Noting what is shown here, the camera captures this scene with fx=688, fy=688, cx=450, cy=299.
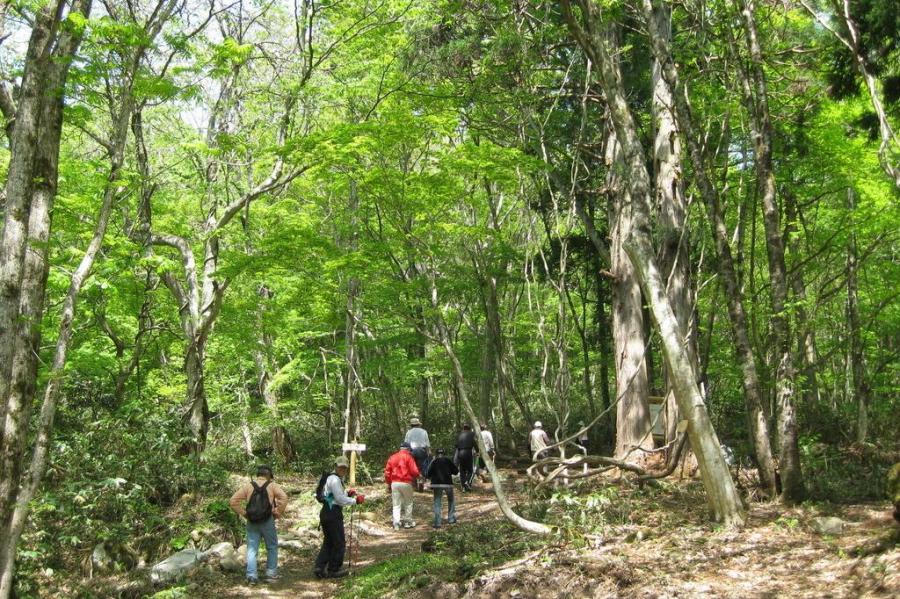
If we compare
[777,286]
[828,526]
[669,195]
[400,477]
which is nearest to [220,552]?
[400,477]

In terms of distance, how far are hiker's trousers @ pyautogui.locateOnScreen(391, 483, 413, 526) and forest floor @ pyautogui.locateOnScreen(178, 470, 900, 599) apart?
59.6 inches

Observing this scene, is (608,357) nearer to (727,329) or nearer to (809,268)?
(727,329)

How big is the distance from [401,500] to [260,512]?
3658 mm

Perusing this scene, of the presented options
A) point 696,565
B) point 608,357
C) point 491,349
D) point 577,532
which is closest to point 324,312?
point 491,349

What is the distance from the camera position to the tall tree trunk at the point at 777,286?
8.33 metres

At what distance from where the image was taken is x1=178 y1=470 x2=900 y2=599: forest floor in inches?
223

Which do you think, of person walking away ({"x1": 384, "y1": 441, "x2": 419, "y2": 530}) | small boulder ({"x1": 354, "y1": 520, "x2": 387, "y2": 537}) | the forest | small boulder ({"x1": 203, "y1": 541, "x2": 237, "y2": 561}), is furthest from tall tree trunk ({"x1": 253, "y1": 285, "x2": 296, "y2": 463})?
small boulder ({"x1": 203, "y1": 541, "x2": 237, "y2": 561})

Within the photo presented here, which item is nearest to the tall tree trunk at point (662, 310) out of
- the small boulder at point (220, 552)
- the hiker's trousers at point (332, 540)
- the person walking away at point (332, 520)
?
the person walking away at point (332, 520)

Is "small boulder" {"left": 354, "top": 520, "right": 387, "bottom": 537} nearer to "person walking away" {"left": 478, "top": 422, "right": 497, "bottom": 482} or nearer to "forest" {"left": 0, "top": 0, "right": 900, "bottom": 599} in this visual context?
"forest" {"left": 0, "top": 0, "right": 900, "bottom": 599}

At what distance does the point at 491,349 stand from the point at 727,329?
625 cm

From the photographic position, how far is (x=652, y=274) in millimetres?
7582

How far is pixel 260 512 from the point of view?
840 centimetres

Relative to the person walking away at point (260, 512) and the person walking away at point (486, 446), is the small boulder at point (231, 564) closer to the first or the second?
the person walking away at point (260, 512)

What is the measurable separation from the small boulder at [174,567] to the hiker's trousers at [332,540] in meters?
1.66
